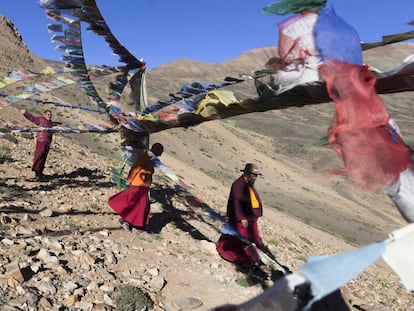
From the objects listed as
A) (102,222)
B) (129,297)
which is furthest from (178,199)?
(129,297)

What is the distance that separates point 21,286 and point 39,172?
4.55 meters

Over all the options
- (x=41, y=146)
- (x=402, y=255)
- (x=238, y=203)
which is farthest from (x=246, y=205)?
(x=41, y=146)

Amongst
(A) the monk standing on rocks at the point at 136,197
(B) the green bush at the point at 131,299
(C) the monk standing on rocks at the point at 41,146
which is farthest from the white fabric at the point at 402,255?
(C) the monk standing on rocks at the point at 41,146

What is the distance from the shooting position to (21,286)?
12.5 feet

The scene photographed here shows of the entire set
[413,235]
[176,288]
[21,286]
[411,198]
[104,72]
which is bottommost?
[176,288]

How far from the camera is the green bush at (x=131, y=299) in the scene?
402cm

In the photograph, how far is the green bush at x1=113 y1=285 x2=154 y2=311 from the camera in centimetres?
402

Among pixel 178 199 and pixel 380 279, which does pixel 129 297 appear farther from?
pixel 380 279

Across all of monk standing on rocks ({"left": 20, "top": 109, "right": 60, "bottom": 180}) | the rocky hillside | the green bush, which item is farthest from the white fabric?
monk standing on rocks ({"left": 20, "top": 109, "right": 60, "bottom": 180})

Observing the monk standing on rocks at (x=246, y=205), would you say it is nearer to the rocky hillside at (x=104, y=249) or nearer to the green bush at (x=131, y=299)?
the rocky hillside at (x=104, y=249)

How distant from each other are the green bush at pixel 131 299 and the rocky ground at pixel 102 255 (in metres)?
0.06

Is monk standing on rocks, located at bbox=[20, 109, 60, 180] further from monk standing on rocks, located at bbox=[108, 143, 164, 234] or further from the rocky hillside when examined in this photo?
monk standing on rocks, located at bbox=[108, 143, 164, 234]

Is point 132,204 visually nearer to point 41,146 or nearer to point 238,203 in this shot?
point 238,203

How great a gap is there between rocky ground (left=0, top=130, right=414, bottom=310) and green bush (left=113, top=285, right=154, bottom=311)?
60mm
